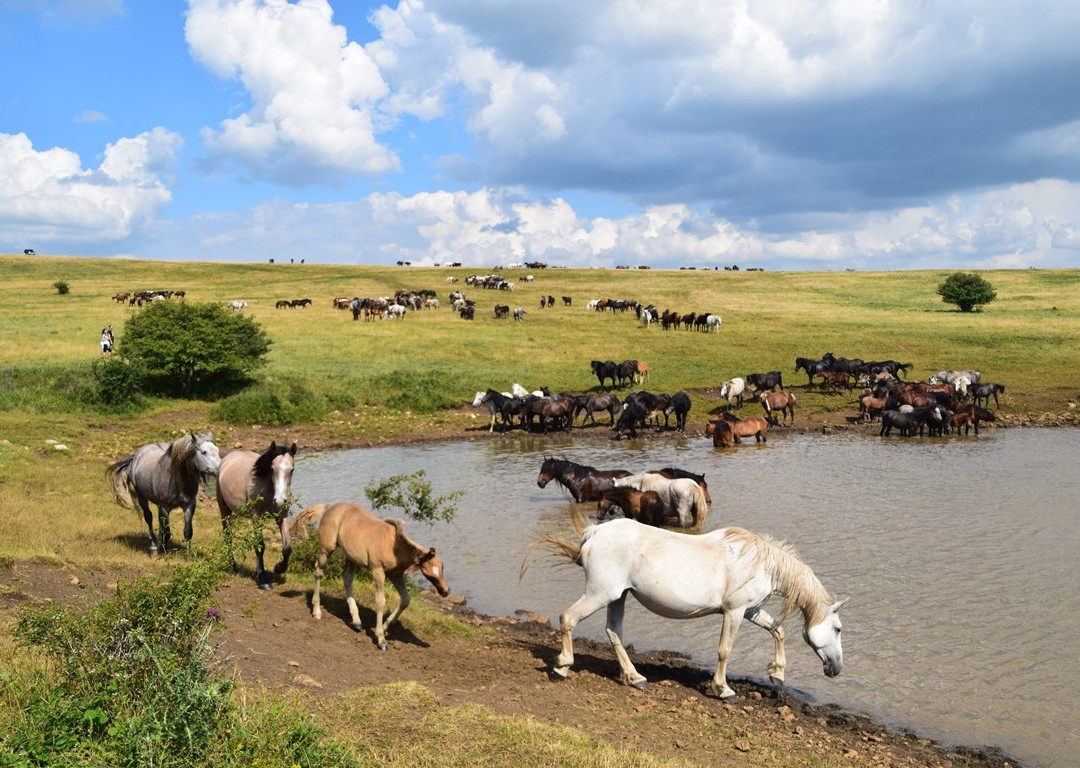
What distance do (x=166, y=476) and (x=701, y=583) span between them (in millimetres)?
8225

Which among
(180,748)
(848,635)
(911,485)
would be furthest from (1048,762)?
(911,485)

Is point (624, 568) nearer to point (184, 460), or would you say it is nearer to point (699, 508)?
point (184, 460)

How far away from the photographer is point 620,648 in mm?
8930

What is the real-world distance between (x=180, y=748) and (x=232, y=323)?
3019 centimetres

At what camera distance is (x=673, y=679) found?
9508 mm

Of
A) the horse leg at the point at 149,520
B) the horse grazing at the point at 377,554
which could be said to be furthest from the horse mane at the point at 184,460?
the horse grazing at the point at 377,554

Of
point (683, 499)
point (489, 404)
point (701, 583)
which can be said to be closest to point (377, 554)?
point (701, 583)

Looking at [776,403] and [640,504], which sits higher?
[640,504]

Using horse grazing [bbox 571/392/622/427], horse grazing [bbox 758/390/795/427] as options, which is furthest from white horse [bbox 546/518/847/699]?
horse grazing [bbox 758/390/795/427]

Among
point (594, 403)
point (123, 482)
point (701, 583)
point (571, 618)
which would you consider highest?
point (701, 583)

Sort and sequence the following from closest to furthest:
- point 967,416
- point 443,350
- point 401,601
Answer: point 401,601 < point 967,416 < point 443,350

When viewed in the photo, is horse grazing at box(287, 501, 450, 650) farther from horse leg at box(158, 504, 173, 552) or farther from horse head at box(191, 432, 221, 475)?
horse leg at box(158, 504, 173, 552)

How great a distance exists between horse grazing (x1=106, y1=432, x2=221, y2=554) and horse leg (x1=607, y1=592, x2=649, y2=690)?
5.98m

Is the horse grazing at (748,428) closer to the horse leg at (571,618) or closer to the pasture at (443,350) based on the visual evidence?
the pasture at (443,350)
